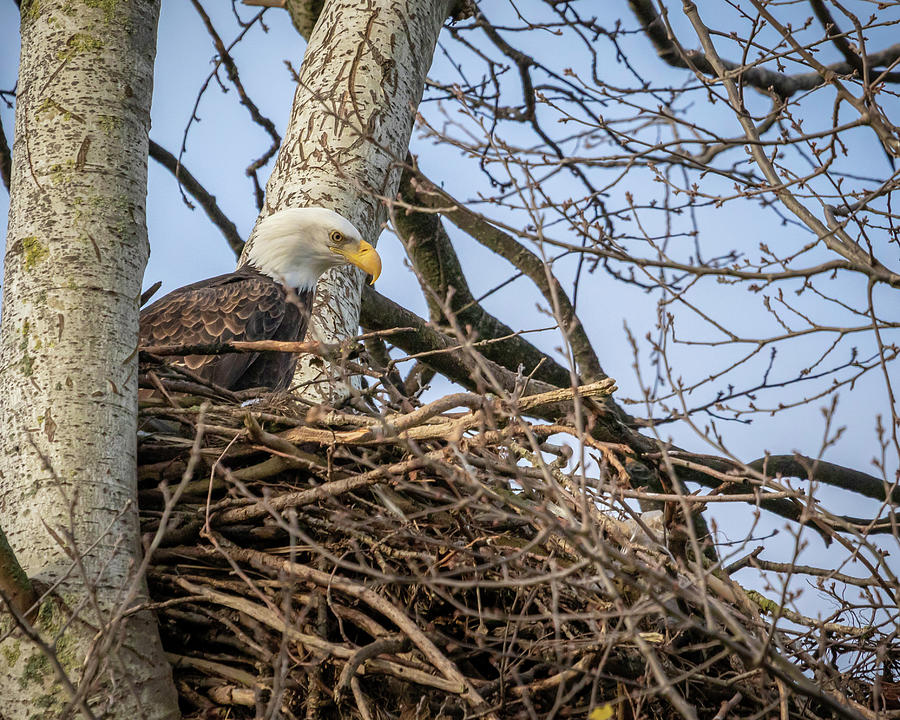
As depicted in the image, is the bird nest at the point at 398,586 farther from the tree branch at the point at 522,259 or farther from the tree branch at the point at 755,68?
the tree branch at the point at 755,68

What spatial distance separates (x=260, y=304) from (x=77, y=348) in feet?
6.48

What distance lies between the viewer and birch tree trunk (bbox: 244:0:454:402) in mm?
5020

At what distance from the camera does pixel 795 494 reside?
269 centimetres

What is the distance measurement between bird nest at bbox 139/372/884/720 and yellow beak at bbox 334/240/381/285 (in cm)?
156

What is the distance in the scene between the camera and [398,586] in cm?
336

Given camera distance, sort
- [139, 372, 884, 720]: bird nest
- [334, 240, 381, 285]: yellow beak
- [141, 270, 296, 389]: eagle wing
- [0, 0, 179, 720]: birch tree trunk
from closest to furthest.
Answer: [0, 0, 179, 720]: birch tree trunk
[139, 372, 884, 720]: bird nest
[141, 270, 296, 389]: eagle wing
[334, 240, 381, 285]: yellow beak

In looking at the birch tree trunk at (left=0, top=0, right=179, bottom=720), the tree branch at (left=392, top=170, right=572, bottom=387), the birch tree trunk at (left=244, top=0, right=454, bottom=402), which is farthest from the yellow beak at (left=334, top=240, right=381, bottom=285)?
the birch tree trunk at (left=0, top=0, right=179, bottom=720)

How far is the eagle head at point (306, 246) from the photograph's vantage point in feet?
16.4

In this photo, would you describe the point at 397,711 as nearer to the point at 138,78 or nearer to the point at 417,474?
the point at 417,474

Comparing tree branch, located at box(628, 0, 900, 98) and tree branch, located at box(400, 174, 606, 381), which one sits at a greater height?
tree branch, located at box(628, 0, 900, 98)

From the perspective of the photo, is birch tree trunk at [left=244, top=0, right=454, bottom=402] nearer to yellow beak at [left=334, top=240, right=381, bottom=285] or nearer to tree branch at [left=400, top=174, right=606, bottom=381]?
yellow beak at [left=334, top=240, right=381, bottom=285]

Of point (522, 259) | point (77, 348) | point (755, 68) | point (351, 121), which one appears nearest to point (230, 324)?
point (351, 121)

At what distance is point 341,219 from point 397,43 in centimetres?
103

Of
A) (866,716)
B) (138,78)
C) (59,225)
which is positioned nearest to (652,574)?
(866,716)
